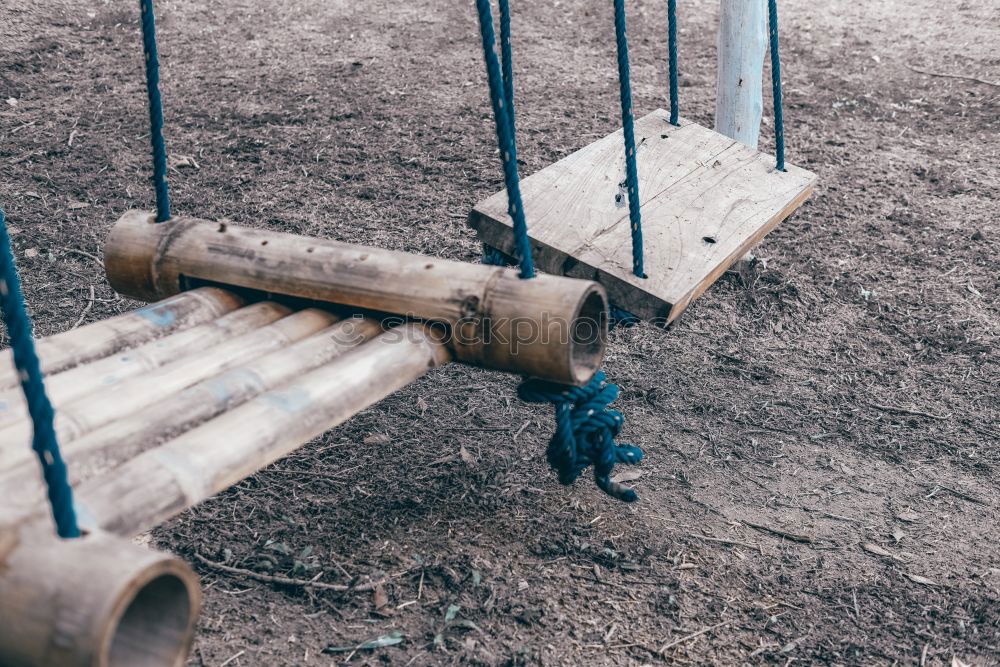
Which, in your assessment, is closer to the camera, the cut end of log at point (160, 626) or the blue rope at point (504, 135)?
the cut end of log at point (160, 626)

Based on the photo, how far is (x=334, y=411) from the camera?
157 centimetres

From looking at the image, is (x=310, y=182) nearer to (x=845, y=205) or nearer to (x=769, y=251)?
(x=769, y=251)

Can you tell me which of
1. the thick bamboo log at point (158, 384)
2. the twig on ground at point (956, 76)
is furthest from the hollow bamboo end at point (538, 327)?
the twig on ground at point (956, 76)

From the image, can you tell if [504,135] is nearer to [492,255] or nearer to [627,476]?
[492,255]

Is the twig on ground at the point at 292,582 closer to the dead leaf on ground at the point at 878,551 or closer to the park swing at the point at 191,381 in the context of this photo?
the park swing at the point at 191,381

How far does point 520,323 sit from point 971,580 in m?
1.32

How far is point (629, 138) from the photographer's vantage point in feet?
7.09

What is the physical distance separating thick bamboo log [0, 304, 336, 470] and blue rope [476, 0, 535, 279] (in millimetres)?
386

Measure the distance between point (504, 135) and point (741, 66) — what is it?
1.88 metres

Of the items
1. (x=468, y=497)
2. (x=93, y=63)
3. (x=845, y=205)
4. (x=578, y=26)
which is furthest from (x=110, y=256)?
(x=578, y=26)

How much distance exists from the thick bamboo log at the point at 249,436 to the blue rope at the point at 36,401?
0.07 metres

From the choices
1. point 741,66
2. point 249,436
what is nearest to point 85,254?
point 741,66

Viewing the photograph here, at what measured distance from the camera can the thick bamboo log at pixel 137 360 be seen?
1519mm

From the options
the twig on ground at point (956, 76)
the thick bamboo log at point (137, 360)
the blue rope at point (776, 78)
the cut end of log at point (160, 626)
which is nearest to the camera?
the cut end of log at point (160, 626)
